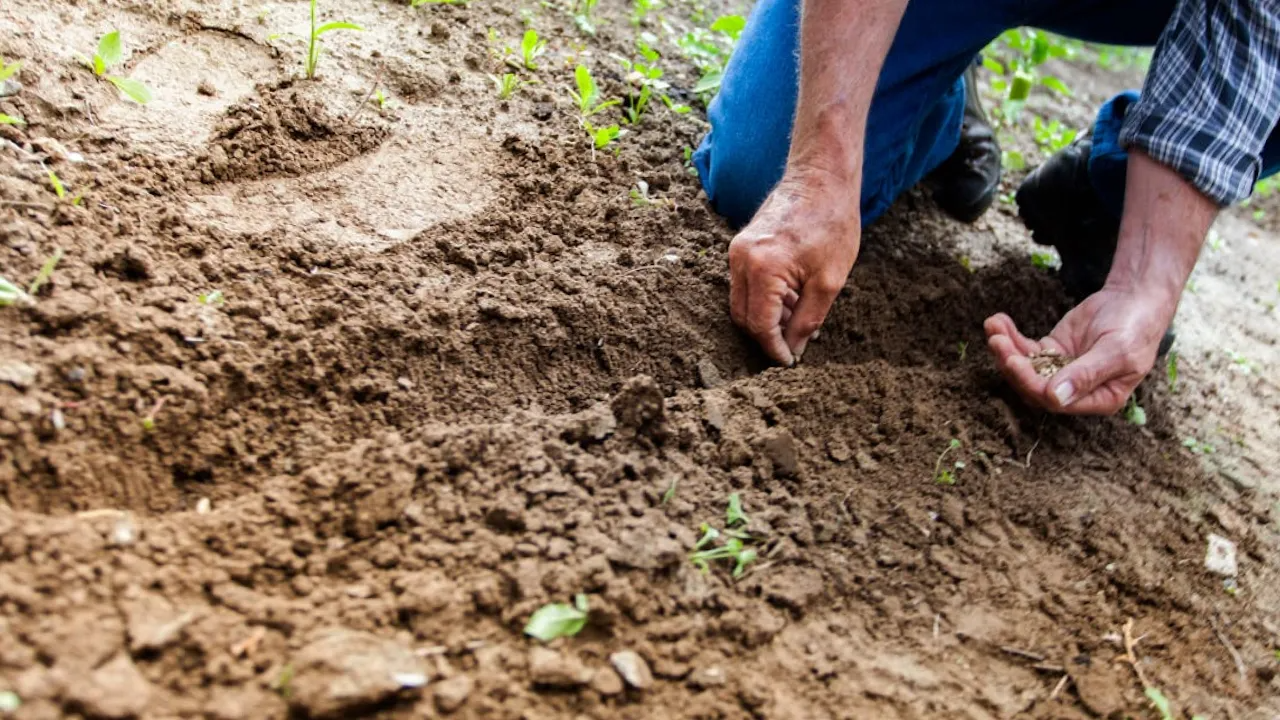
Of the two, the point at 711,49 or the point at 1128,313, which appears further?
the point at 711,49

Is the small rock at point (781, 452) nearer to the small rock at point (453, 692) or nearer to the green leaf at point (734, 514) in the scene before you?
the green leaf at point (734, 514)

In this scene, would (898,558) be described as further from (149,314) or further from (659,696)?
(149,314)

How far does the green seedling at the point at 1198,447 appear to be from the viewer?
2.06 m

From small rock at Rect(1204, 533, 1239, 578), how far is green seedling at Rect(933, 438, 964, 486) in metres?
0.54

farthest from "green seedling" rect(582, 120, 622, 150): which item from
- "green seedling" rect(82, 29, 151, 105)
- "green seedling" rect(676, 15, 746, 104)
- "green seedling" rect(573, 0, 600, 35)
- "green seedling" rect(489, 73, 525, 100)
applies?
"green seedling" rect(82, 29, 151, 105)

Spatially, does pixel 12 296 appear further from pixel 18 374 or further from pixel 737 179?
pixel 737 179

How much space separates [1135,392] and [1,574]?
7.42ft

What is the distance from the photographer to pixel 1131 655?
4.72ft

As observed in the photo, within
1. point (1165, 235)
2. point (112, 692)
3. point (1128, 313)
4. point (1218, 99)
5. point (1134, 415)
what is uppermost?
point (1218, 99)

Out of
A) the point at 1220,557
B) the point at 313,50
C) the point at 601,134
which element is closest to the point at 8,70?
the point at 313,50

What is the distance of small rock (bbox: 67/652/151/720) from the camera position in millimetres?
933

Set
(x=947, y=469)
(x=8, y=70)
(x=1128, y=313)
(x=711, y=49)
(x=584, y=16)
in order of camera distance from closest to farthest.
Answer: (x=8, y=70)
(x=947, y=469)
(x=1128, y=313)
(x=584, y=16)
(x=711, y=49)

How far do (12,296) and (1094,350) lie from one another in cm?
199

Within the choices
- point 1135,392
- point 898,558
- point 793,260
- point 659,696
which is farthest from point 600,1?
point 659,696
